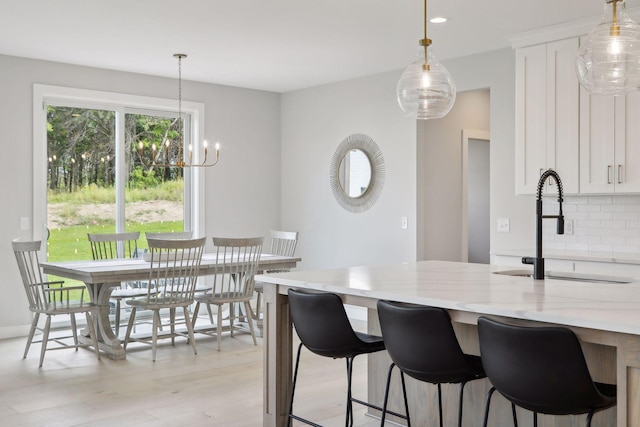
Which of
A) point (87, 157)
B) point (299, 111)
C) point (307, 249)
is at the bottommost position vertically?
point (307, 249)

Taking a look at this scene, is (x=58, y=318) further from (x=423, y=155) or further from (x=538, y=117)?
(x=538, y=117)

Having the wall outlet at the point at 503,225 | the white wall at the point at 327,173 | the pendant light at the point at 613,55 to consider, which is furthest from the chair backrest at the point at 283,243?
the pendant light at the point at 613,55

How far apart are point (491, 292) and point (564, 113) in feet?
8.85

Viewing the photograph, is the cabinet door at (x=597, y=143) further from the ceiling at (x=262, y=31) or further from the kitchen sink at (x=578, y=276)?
the kitchen sink at (x=578, y=276)

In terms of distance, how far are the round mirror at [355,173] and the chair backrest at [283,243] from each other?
0.78 m

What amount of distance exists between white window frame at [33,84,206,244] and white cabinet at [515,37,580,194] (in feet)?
11.3

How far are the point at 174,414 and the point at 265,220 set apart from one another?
13.5 feet

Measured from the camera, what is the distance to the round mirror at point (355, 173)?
690cm

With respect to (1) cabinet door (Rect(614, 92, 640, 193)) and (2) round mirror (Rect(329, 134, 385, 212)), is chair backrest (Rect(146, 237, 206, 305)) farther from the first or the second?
(1) cabinet door (Rect(614, 92, 640, 193))

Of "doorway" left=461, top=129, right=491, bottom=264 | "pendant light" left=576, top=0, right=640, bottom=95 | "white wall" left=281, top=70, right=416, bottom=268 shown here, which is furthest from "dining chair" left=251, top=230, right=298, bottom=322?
"pendant light" left=576, top=0, right=640, bottom=95

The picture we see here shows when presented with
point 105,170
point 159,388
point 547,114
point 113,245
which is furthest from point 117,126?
point 547,114

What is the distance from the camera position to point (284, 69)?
653 centimetres

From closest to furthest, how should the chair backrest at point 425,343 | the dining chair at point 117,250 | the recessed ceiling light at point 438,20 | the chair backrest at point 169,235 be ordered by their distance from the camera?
the chair backrest at point 425,343
the recessed ceiling light at point 438,20
the dining chair at point 117,250
the chair backrest at point 169,235

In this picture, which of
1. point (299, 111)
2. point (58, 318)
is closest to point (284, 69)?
point (299, 111)
